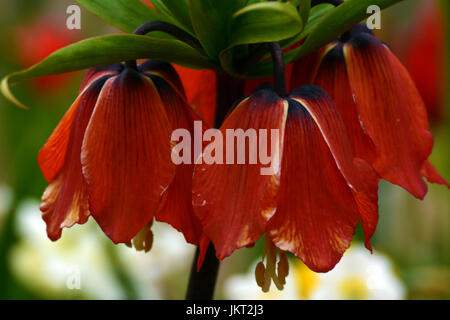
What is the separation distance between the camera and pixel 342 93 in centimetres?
59

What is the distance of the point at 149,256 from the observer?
127 centimetres

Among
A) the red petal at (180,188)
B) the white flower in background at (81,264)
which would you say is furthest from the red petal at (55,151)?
the white flower in background at (81,264)

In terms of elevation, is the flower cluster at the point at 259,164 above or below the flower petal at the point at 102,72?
below

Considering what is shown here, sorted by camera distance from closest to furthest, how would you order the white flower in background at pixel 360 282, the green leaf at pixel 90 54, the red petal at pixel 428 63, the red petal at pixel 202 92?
the green leaf at pixel 90 54
the red petal at pixel 202 92
the white flower in background at pixel 360 282
the red petal at pixel 428 63

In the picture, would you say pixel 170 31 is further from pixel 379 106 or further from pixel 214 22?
pixel 379 106

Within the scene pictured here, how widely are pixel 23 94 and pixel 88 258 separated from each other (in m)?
0.89

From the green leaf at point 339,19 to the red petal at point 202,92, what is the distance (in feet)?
0.60

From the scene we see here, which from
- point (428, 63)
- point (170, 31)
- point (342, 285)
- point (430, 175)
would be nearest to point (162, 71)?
point (170, 31)

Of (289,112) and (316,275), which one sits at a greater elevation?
(289,112)

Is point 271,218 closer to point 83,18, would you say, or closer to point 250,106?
point 250,106

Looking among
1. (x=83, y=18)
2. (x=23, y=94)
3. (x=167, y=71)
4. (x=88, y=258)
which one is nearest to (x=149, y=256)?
(x=88, y=258)

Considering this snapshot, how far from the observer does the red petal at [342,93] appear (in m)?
0.58

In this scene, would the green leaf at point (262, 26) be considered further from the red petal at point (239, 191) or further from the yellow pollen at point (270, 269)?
the yellow pollen at point (270, 269)

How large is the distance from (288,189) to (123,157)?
0.14 m
